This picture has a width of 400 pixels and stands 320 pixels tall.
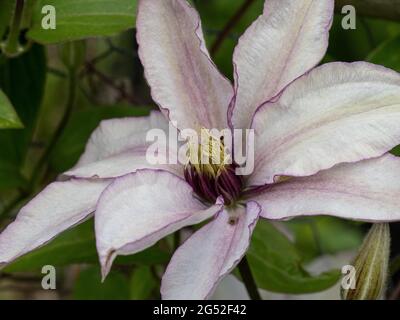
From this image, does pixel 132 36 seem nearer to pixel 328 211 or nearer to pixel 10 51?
pixel 10 51

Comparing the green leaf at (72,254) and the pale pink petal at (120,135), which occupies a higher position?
the pale pink petal at (120,135)

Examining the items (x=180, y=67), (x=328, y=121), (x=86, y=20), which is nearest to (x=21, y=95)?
(x=86, y=20)

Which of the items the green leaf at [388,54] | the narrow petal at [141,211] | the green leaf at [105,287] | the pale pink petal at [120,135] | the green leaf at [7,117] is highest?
the green leaf at [388,54]

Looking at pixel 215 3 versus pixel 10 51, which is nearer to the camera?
pixel 10 51

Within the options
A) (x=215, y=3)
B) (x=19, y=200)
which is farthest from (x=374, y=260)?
(x=215, y=3)

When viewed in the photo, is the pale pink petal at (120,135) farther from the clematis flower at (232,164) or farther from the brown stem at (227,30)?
the brown stem at (227,30)

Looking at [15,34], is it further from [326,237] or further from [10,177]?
[326,237]

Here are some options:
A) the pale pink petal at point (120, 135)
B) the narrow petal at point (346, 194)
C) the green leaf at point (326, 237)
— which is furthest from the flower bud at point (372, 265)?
the green leaf at point (326, 237)
